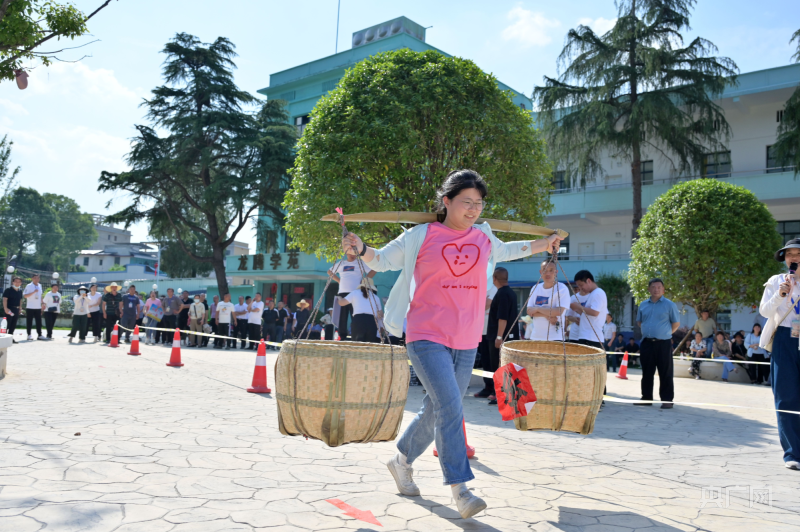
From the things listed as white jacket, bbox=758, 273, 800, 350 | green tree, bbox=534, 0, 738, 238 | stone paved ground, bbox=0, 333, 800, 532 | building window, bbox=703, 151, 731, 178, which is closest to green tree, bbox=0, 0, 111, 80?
stone paved ground, bbox=0, 333, 800, 532

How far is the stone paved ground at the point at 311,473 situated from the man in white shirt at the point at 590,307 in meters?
1.26

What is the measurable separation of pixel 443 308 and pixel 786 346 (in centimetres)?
370

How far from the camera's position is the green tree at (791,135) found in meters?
19.9

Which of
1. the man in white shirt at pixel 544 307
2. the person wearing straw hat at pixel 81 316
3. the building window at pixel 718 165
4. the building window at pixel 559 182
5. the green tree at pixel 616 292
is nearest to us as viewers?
the man in white shirt at pixel 544 307

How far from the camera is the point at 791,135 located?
19984 millimetres

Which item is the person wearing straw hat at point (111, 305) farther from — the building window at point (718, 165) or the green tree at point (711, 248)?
the building window at point (718, 165)

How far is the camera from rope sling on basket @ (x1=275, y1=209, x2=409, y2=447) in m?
3.44

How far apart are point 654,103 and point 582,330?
17.9 meters

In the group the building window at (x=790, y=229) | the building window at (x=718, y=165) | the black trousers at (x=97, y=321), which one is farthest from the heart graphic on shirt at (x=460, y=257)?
the building window at (x=790, y=229)

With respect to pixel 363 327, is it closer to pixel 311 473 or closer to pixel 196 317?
pixel 311 473

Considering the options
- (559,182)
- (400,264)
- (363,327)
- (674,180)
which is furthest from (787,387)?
(559,182)

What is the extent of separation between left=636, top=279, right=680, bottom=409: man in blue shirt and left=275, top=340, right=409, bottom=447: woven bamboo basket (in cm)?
660

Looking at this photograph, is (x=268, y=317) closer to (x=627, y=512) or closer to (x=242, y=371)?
(x=242, y=371)

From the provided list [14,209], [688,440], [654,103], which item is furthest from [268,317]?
[14,209]
